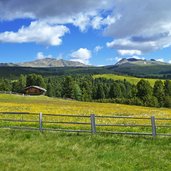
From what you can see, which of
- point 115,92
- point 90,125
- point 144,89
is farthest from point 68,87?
point 90,125

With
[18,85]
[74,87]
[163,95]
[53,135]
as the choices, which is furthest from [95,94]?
[53,135]

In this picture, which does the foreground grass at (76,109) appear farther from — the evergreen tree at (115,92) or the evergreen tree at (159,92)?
the evergreen tree at (115,92)

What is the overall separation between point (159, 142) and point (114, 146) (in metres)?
2.88

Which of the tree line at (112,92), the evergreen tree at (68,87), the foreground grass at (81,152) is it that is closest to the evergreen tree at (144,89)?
the tree line at (112,92)

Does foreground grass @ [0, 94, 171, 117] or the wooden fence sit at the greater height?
the wooden fence

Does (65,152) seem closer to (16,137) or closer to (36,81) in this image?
(16,137)

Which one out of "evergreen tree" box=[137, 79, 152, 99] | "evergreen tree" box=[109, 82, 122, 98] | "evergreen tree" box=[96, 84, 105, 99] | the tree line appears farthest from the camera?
"evergreen tree" box=[96, 84, 105, 99]

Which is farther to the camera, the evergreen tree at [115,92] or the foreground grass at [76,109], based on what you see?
the evergreen tree at [115,92]

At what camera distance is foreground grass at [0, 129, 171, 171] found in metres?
17.1

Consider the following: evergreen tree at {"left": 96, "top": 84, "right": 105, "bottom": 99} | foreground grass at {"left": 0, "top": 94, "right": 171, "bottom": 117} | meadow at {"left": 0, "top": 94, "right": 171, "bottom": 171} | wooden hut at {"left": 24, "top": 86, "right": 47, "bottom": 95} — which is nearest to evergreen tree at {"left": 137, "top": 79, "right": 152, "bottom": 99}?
evergreen tree at {"left": 96, "top": 84, "right": 105, "bottom": 99}

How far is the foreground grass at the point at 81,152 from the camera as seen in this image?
17141 mm

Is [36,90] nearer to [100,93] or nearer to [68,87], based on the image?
[68,87]

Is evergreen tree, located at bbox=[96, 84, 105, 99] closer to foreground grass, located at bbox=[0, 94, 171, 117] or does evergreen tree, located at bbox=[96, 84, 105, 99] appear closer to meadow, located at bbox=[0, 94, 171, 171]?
foreground grass, located at bbox=[0, 94, 171, 117]

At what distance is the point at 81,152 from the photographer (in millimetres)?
19781
